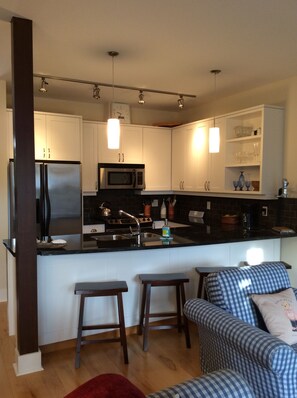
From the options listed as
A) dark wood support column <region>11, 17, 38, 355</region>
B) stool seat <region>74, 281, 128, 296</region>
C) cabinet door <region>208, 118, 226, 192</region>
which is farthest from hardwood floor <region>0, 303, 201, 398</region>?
cabinet door <region>208, 118, 226, 192</region>

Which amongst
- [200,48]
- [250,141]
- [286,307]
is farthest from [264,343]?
[250,141]

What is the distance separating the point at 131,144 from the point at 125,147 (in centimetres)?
11

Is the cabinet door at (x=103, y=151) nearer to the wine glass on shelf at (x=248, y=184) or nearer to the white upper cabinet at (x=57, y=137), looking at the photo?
the white upper cabinet at (x=57, y=137)

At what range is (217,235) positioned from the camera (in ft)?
11.7

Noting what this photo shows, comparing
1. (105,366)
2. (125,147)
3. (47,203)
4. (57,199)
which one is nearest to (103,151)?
(125,147)

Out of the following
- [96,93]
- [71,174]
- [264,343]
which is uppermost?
[96,93]

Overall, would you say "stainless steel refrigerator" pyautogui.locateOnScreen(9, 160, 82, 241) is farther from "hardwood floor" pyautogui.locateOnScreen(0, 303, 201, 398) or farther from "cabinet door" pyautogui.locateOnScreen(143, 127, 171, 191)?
"hardwood floor" pyautogui.locateOnScreen(0, 303, 201, 398)

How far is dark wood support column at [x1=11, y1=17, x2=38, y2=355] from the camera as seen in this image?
255cm

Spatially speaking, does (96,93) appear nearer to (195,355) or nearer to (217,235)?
(217,235)

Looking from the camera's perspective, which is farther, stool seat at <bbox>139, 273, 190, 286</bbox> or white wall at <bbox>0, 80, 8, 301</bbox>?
white wall at <bbox>0, 80, 8, 301</bbox>

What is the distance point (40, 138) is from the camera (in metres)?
4.48

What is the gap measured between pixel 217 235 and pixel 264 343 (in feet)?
6.14

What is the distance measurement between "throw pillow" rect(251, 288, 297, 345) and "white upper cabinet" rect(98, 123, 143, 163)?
3295mm

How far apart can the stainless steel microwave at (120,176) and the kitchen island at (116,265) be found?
5.41ft
